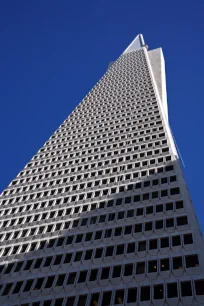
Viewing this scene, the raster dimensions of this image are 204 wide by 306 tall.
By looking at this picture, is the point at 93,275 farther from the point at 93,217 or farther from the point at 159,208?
the point at 159,208

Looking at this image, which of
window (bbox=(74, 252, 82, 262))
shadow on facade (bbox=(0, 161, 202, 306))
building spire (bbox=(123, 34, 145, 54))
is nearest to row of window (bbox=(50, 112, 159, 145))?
shadow on facade (bbox=(0, 161, 202, 306))

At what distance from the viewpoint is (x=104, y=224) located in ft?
146

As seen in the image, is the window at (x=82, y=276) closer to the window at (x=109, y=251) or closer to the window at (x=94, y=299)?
the window at (x=94, y=299)

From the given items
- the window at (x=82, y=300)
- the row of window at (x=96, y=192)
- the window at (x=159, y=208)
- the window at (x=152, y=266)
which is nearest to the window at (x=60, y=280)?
the window at (x=82, y=300)

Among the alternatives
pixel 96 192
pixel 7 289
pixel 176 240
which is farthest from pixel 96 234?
pixel 7 289

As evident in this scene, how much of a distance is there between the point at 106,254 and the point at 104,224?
205 inches

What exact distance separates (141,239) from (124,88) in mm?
59990

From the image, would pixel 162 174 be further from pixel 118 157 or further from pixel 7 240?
Result: pixel 7 240

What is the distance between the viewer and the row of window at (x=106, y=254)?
37.9m

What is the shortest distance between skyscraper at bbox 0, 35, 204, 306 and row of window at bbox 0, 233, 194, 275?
0.35ft

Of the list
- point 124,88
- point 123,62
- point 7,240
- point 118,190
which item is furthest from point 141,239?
point 123,62

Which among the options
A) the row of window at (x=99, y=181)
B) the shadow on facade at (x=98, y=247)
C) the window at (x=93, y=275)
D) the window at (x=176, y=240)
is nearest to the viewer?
the shadow on facade at (x=98, y=247)

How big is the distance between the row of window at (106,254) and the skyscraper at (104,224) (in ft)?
0.35

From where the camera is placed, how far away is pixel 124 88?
94.8 metres
